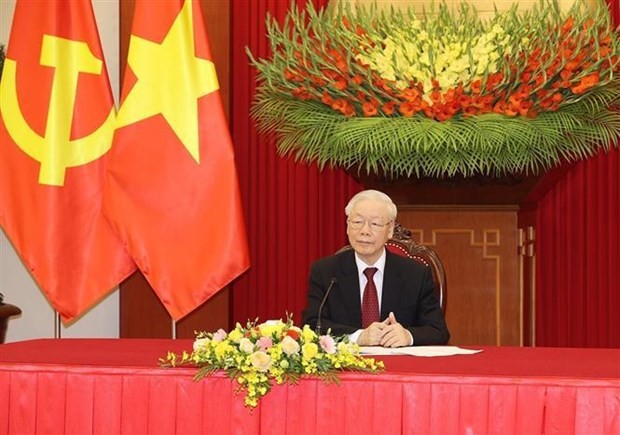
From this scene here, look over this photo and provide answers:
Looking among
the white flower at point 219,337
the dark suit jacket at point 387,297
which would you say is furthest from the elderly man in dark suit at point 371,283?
the white flower at point 219,337

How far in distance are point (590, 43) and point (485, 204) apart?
0.93 m

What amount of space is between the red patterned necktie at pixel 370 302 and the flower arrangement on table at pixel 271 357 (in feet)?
2.93

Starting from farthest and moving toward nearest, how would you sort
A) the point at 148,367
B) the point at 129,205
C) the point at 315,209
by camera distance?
the point at 315,209 → the point at 129,205 → the point at 148,367

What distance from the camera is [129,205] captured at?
4340 mm

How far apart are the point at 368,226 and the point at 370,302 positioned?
27cm

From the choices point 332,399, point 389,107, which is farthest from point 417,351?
point 389,107

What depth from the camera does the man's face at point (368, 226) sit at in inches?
127

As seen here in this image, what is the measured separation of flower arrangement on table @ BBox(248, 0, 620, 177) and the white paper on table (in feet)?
2.20

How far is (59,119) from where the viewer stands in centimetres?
442

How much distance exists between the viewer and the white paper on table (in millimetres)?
2754

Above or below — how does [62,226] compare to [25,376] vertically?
above

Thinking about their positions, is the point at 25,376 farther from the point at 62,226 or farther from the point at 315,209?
the point at 315,209

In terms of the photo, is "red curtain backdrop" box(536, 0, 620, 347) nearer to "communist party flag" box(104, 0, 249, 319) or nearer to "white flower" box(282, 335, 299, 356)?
"communist party flag" box(104, 0, 249, 319)

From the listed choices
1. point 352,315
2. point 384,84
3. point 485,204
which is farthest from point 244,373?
point 485,204
